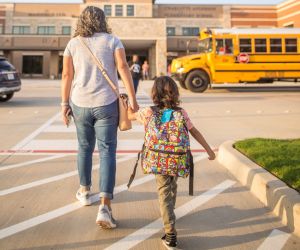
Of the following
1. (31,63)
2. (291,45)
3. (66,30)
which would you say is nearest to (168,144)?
(291,45)

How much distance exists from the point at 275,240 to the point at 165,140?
4.05 ft

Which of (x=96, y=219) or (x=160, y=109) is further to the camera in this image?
(x=96, y=219)

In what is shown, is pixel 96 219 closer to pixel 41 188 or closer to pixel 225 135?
pixel 41 188

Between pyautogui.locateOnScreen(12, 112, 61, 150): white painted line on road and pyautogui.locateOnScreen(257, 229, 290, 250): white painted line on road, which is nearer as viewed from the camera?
pyautogui.locateOnScreen(257, 229, 290, 250): white painted line on road

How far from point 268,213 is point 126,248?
152 centimetres

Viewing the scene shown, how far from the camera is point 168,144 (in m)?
2.96

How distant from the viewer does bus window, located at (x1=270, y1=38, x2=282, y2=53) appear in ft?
58.0

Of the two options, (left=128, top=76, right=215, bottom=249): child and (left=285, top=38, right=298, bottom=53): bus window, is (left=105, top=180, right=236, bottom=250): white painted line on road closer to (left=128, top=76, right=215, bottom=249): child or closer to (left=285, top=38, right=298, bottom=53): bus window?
(left=128, top=76, right=215, bottom=249): child

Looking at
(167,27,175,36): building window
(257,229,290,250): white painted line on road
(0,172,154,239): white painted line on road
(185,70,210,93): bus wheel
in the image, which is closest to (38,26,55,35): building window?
(167,27,175,36): building window

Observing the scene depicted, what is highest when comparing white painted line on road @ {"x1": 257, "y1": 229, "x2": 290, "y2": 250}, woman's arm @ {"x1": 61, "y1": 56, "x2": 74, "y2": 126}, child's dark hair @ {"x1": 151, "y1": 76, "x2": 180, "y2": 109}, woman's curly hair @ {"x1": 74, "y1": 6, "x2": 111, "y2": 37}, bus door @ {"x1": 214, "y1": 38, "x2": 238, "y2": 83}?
bus door @ {"x1": 214, "y1": 38, "x2": 238, "y2": 83}

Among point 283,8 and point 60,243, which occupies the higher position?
point 283,8

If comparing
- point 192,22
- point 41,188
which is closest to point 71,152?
point 41,188

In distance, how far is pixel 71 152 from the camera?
636cm

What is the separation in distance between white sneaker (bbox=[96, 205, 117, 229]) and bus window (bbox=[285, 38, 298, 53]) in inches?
Result: 647
